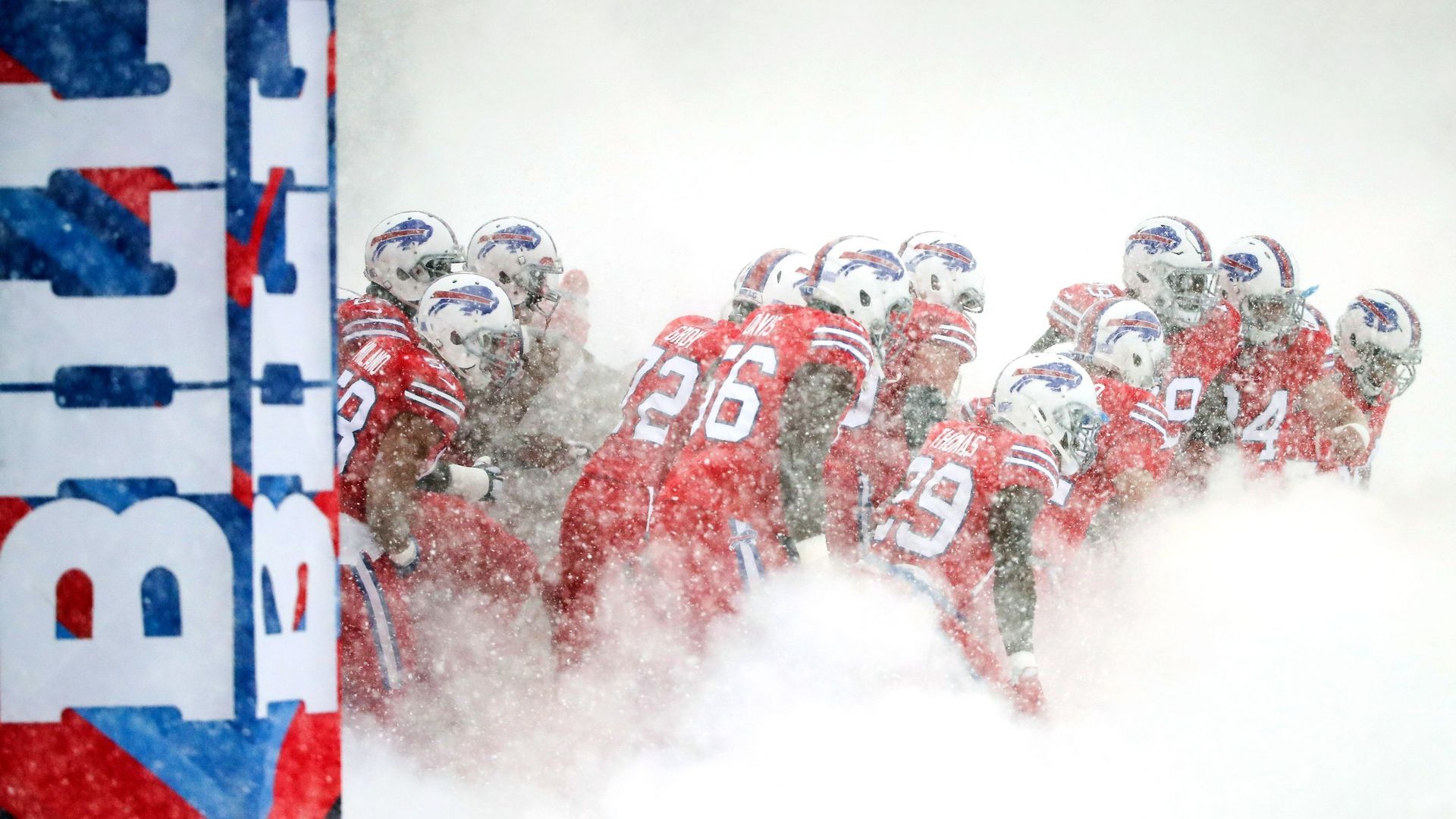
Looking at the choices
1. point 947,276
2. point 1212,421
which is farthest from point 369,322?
point 1212,421

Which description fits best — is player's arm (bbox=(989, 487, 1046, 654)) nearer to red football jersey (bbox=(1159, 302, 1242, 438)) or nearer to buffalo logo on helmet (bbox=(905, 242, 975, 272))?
buffalo logo on helmet (bbox=(905, 242, 975, 272))

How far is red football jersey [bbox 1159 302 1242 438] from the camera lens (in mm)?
5090

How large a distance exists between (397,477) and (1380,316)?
4.69 metres

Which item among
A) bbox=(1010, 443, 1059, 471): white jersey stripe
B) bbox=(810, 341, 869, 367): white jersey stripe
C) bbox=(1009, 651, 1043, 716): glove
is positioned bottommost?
bbox=(1009, 651, 1043, 716): glove

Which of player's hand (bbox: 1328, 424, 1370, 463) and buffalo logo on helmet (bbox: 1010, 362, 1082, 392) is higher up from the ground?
buffalo logo on helmet (bbox: 1010, 362, 1082, 392)

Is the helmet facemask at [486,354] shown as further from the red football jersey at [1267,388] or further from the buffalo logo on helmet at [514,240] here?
the red football jersey at [1267,388]

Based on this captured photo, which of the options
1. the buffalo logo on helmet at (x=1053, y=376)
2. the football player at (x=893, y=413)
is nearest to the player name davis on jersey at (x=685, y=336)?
the football player at (x=893, y=413)

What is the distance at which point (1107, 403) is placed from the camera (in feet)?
14.9

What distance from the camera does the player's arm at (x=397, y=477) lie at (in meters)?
3.48

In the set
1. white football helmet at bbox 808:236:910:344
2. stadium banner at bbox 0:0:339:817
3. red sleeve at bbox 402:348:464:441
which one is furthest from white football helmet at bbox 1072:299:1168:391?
stadium banner at bbox 0:0:339:817

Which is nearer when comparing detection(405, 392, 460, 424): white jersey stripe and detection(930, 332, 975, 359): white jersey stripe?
detection(405, 392, 460, 424): white jersey stripe

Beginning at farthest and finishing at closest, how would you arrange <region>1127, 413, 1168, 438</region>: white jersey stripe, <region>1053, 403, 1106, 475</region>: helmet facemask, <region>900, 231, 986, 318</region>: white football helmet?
<region>900, 231, 986, 318</region>: white football helmet, <region>1127, 413, 1168, 438</region>: white jersey stripe, <region>1053, 403, 1106, 475</region>: helmet facemask

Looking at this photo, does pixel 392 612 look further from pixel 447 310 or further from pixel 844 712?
pixel 844 712

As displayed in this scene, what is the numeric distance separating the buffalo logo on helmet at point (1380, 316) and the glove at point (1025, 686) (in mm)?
3225
